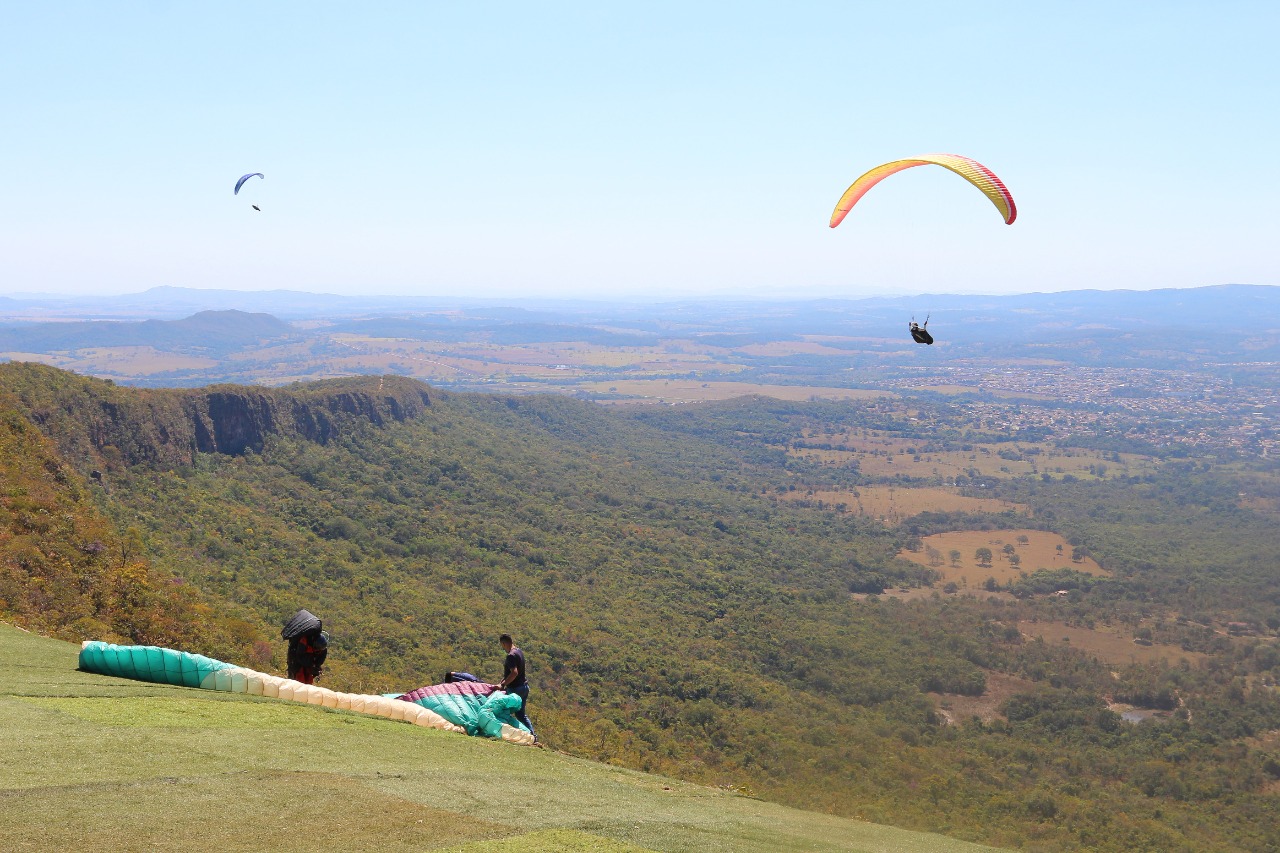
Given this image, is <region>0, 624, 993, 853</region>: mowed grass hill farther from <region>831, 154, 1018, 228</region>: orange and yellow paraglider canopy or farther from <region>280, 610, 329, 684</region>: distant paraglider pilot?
<region>831, 154, 1018, 228</region>: orange and yellow paraglider canopy

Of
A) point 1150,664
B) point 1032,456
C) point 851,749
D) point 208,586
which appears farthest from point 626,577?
point 1032,456

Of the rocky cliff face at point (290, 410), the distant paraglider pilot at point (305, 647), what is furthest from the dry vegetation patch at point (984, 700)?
the rocky cliff face at point (290, 410)

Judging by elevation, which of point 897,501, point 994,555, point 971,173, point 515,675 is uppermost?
point 971,173

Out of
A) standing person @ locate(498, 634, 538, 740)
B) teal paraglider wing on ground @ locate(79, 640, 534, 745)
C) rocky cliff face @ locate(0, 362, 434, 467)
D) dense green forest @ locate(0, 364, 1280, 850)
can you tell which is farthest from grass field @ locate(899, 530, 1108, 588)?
teal paraglider wing on ground @ locate(79, 640, 534, 745)

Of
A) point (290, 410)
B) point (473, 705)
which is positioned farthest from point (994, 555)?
point (473, 705)

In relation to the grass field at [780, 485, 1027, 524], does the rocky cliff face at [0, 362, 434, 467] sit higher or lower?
higher

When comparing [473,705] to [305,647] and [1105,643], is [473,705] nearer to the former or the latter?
[305,647]

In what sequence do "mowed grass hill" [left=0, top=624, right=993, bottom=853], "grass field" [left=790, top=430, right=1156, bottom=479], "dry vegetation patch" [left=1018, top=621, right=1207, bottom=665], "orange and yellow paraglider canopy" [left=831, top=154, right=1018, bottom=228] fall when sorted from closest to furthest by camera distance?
1. "mowed grass hill" [left=0, top=624, right=993, bottom=853]
2. "orange and yellow paraglider canopy" [left=831, top=154, right=1018, bottom=228]
3. "dry vegetation patch" [left=1018, top=621, right=1207, bottom=665]
4. "grass field" [left=790, top=430, right=1156, bottom=479]
